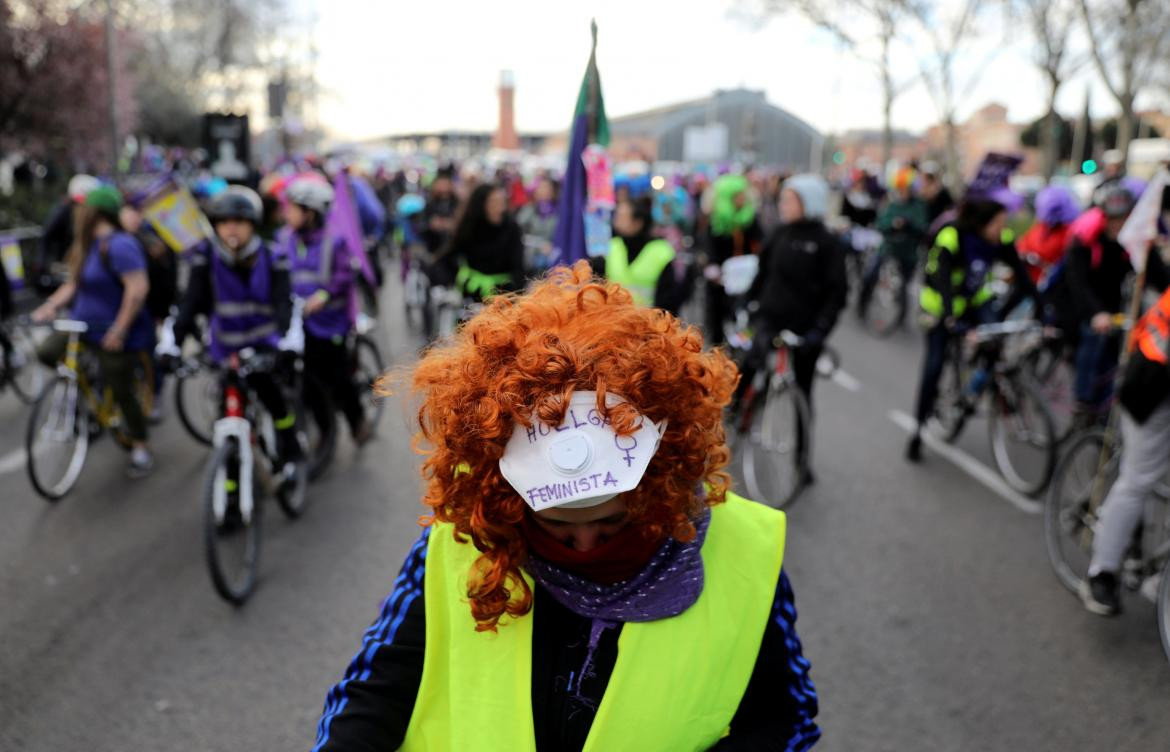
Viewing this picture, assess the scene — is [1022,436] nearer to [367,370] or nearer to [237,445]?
[237,445]

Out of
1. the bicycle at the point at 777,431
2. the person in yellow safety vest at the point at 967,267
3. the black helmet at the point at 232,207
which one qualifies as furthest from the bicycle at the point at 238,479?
the person in yellow safety vest at the point at 967,267

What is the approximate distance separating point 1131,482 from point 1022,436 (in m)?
2.33

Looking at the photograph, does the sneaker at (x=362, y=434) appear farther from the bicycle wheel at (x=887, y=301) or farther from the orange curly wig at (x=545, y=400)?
the bicycle wheel at (x=887, y=301)

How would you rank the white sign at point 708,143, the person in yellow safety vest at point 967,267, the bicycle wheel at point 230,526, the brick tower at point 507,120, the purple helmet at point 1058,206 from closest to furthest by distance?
1. the bicycle wheel at point 230,526
2. the person in yellow safety vest at point 967,267
3. the purple helmet at point 1058,206
4. the white sign at point 708,143
5. the brick tower at point 507,120

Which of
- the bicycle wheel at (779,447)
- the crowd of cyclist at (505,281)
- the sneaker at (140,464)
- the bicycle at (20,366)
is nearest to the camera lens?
the crowd of cyclist at (505,281)

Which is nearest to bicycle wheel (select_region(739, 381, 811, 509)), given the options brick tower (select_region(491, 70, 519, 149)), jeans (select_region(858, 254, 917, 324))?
jeans (select_region(858, 254, 917, 324))

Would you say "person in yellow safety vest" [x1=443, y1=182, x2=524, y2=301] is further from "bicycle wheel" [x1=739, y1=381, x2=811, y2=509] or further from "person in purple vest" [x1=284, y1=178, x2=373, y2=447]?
"bicycle wheel" [x1=739, y1=381, x2=811, y2=509]

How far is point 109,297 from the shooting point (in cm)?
647

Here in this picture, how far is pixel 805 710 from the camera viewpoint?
1787 millimetres

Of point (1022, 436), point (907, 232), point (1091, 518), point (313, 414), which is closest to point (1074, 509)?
point (1091, 518)

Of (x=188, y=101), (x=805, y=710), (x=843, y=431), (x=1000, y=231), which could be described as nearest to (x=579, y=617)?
(x=805, y=710)

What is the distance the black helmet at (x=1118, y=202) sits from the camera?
6688 mm

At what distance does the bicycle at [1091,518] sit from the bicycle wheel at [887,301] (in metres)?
8.39

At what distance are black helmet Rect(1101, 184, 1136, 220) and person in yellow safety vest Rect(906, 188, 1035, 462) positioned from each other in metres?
0.59
